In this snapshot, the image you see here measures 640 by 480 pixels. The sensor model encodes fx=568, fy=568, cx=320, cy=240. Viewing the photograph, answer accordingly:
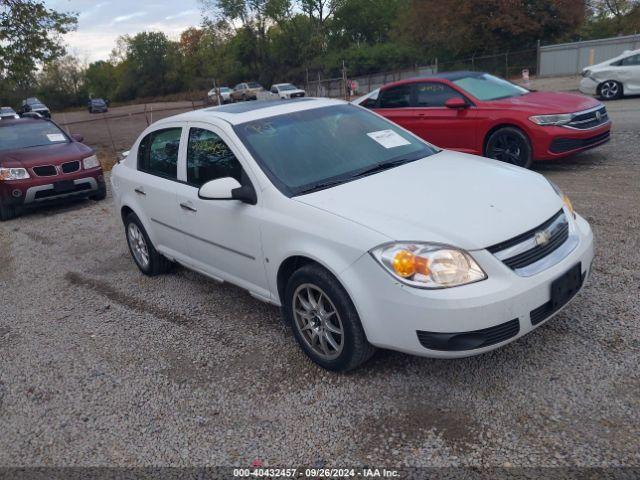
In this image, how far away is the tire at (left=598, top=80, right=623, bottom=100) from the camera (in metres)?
16.7

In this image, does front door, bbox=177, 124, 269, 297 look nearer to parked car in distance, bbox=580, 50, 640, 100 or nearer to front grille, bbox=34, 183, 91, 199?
front grille, bbox=34, 183, 91, 199

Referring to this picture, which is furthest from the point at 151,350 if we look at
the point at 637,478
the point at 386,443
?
the point at 637,478

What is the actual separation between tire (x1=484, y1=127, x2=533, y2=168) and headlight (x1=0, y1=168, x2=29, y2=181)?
719 cm

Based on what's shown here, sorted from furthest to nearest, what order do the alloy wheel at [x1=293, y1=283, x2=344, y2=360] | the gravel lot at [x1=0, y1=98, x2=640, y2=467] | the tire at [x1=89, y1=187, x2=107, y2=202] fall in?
the tire at [x1=89, y1=187, x2=107, y2=202]
the alloy wheel at [x1=293, y1=283, x2=344, y2=360]
the gravel lot at [x1=0, y1=98, x2=640, y2=467]

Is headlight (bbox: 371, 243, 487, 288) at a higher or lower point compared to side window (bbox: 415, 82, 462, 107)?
lower

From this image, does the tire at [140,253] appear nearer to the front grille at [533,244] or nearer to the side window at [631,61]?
the front grille at [533,244]


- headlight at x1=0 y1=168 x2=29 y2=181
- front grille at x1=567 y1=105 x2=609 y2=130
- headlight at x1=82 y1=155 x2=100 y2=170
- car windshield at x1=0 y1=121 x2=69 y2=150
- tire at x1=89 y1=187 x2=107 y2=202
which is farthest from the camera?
tire at x1=89 y1=187 x2=107 y2=202

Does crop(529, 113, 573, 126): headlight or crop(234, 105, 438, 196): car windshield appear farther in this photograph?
crop(529, 113, 573, 126): headlight

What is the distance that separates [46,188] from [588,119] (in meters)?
8.31

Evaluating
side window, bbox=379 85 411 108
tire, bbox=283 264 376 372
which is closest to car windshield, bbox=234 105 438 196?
tire, bbox=283 264 376 372

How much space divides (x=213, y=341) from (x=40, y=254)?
4133mm

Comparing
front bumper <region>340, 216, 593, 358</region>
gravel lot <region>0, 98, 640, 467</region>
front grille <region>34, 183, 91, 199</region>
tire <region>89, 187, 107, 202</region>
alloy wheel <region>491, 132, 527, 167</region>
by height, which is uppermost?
front bumper <region>340, 216, 593, 358</region>

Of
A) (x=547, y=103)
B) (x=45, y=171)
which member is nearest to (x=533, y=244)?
(x=547, y=103)

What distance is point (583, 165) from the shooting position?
27.8ft
